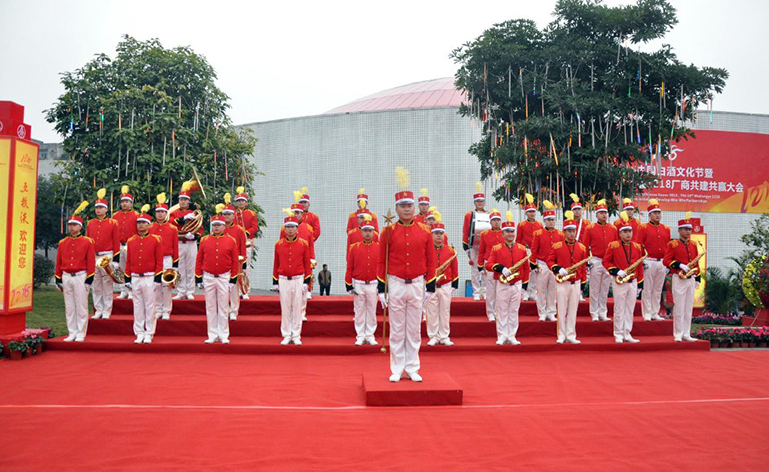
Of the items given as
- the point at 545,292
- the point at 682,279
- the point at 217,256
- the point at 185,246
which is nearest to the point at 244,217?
the point at 185,246

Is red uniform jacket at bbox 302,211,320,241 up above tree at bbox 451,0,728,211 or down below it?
below

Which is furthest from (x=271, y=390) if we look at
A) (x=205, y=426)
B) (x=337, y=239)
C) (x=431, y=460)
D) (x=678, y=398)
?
(x=337, y=239)

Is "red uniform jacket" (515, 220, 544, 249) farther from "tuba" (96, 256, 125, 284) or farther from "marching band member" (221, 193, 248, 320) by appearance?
"tuba" (96, 256, 125, 284)

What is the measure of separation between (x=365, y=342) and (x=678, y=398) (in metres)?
4.56

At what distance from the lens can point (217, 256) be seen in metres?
8.83

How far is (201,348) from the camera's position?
8.66 m

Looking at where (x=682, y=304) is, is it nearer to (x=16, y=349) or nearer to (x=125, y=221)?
(x=125, y=221)

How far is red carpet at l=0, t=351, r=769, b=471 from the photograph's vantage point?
412cm

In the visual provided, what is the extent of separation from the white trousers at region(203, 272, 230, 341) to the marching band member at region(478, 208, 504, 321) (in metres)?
4.46

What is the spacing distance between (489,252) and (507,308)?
4.10ft

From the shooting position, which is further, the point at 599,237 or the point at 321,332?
the point at 599,237

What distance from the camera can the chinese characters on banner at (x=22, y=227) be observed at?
8859 millimetres

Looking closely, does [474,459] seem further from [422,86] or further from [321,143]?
[422,86]

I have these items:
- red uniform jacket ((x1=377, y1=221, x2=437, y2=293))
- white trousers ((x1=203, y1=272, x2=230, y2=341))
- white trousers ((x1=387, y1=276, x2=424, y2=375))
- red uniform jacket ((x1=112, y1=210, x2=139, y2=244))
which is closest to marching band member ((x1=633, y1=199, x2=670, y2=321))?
red uniform jacket ((x1=377, y1=221, x2=437, y2=293))
